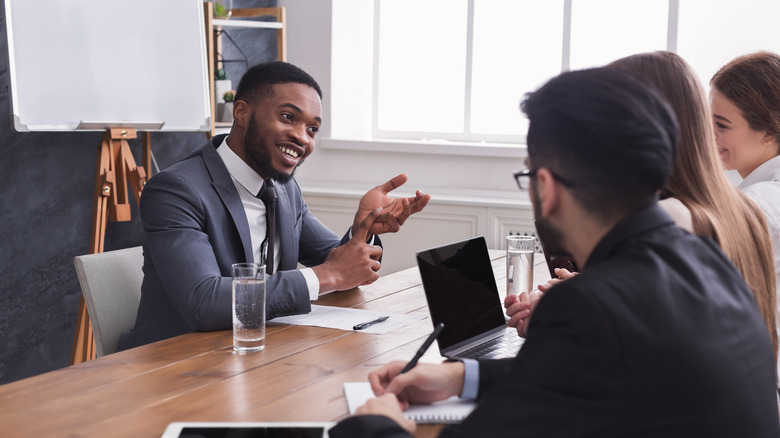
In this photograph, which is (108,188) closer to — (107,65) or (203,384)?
(107,65)

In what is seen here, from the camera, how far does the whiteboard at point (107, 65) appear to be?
2.94 metres

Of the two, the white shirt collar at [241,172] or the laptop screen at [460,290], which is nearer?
the laptop screen at [460,290]

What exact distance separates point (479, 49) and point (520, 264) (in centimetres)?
261

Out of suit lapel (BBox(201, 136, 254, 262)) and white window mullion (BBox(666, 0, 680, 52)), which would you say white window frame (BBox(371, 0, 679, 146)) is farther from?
suit lapel (BBox(201, 136, 254, 262))

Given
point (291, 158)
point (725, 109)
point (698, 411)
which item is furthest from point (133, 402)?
point (725, 109)

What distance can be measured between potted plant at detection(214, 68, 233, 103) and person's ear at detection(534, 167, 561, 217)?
10.5 ft

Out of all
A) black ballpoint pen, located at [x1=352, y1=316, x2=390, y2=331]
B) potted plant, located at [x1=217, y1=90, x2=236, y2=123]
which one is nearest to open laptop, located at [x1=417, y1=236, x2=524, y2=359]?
black ballpoint pen, located at [x1=352, y1=316, x2=390, y2=331]

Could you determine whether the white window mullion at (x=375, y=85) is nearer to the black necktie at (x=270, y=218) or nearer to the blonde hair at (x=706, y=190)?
the black necktie at (x=270, y=218)

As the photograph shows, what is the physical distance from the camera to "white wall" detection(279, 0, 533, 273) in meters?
4.07

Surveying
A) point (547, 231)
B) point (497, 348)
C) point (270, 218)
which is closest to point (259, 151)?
point (270, 218)

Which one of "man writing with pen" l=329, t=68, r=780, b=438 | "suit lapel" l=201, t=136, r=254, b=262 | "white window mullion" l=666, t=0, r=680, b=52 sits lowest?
"suit lapel" l=201, t=136, r=254, b=262

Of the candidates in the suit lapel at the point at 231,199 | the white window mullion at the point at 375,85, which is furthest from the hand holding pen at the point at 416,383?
the white window mullion at the point at 375,85

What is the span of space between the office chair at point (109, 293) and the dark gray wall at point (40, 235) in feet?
4.08

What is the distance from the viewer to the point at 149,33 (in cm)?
335
